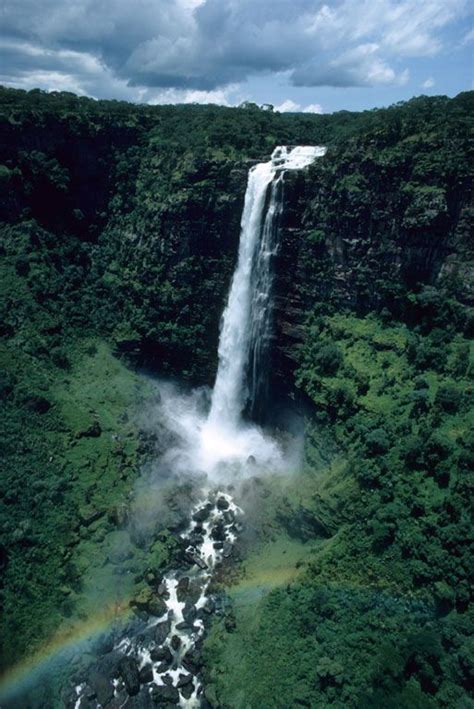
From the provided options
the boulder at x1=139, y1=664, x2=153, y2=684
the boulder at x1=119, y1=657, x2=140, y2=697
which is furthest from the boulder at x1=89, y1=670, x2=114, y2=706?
the boulder at x1=139, y1=664, x2=153, y2=684

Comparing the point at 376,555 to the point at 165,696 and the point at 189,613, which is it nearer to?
the point at 189,613

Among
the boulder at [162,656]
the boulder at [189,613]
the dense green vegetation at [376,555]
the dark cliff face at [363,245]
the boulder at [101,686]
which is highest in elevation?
the dark cliff face at [363,245]

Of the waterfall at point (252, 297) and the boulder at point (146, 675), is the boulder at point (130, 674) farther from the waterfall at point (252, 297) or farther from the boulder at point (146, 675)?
→ the waterfall at point (252, 297)

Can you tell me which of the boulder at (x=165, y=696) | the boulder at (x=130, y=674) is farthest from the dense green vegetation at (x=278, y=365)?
the boulder at (x=130, y=674)

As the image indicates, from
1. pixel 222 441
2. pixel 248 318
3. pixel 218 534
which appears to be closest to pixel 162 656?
pixel 218 534

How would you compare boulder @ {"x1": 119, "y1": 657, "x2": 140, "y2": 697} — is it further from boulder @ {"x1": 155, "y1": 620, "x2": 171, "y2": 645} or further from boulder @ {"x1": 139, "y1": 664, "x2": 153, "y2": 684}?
boulder @ {"x1": 155, "y1": 620, "x2": 171, "y2": 645}

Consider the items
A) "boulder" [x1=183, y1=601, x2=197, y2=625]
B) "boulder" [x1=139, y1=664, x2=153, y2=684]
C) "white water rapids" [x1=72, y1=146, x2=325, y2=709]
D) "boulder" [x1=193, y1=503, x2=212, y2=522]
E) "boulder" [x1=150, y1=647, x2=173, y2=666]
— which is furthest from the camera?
"boulder" [x1=193, y1=503, x2=212, y2=522]
